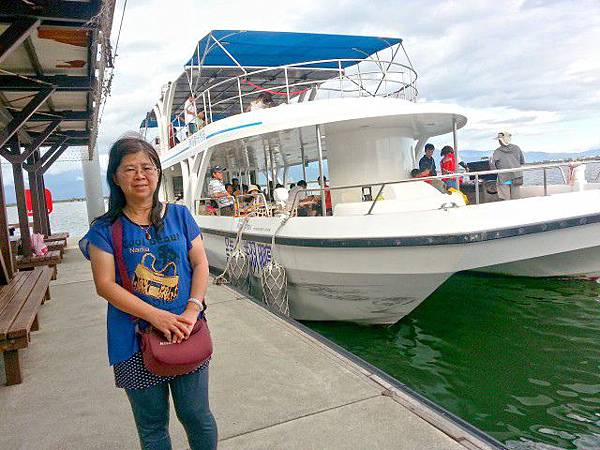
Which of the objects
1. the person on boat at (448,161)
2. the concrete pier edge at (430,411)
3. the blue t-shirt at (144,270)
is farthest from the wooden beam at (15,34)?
the person on boat at (448,161)

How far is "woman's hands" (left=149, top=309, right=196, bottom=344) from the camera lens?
71.8 inches

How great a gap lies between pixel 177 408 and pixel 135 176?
971mm

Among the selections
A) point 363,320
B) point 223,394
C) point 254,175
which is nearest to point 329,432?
point 223,394

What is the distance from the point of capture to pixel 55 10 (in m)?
4.50

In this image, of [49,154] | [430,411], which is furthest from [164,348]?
[49,154]

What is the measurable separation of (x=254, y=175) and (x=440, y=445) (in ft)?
41.2

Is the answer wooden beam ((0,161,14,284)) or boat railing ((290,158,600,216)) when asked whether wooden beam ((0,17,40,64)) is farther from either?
boat railing ((290,158,600,216))

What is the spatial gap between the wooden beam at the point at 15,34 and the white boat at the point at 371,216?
249 centimetres

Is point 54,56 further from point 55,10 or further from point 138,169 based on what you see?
point 138,169

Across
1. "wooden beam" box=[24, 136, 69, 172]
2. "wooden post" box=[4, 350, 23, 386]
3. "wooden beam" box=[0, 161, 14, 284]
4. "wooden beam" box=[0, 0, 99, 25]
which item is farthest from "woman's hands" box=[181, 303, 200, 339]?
"wooden beam" box=[24, 136, 69, 172]

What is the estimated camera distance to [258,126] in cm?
659

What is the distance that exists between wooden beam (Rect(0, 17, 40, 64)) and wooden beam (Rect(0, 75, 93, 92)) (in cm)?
219

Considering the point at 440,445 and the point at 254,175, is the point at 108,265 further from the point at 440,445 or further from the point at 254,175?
the point at 254,175

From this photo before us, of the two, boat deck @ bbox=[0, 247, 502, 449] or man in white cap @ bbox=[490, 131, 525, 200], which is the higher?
man in white cap @ bbox=[490, 131, 525, 200]
